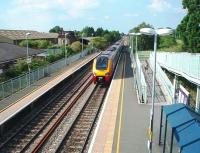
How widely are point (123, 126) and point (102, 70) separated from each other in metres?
14.6

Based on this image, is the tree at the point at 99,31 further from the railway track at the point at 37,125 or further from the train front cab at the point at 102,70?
the railway track at the point at 37,125

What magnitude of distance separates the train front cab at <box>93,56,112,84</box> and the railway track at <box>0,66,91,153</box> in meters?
3.04

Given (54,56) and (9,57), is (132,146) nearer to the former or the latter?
(9,57)

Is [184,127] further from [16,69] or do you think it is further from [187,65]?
[16,69]

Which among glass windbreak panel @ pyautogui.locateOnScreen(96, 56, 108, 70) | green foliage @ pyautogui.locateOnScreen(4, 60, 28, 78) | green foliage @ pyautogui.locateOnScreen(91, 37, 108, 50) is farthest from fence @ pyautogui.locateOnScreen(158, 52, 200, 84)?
green foliage @ pyautogui.locateOnScreen(91, 37, 108, 50)

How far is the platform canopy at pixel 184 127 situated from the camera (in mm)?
10555

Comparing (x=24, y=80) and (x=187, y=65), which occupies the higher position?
(x=187, y=65)

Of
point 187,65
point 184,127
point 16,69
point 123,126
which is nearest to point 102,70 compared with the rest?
point 16,69

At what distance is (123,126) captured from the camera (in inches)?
724

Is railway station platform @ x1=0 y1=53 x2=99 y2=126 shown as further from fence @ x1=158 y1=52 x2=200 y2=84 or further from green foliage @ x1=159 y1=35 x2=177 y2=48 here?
green foliage @ x1=159 y1=35 x2=177 y2=48

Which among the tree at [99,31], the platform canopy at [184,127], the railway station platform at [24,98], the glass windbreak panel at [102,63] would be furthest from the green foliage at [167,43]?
the tree at [99,31]

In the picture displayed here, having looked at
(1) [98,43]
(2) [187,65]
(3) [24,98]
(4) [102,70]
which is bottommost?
(3) [24,98]

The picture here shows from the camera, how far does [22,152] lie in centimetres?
1631

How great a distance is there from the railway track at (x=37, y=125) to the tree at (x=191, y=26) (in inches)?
592
